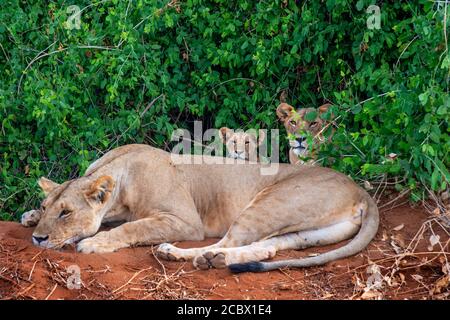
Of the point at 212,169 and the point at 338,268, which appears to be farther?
the point at 212,169

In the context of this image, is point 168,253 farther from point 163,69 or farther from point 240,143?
point 163,69

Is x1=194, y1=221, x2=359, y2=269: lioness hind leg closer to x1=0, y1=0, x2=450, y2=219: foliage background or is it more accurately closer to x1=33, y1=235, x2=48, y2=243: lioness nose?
x1=33, y1=235, x2=48, y2=243: lioness nose

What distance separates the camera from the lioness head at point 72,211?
5.51 m

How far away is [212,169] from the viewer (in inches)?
245

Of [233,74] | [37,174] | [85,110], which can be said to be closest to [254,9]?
[233,74]

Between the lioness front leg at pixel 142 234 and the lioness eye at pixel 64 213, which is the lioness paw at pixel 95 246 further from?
the lioness eye at pixel 64 213

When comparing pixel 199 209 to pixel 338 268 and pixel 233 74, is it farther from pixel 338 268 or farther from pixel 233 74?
pixel 233 74

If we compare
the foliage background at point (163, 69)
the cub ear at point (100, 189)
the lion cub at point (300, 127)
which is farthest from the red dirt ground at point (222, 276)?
the lion cub at point (300, 127)

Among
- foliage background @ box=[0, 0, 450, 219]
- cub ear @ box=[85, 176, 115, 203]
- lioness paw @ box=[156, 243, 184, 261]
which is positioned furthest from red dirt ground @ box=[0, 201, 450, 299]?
foliage background @ box=[0, 0, 450, 219]

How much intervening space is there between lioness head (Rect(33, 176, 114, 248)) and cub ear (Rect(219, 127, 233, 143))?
5.75 feet

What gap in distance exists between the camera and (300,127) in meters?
7.03

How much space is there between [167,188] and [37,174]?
68.1 inches

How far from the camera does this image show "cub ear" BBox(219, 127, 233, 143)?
24.1 feet

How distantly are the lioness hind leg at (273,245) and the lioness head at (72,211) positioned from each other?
867 millimetres
